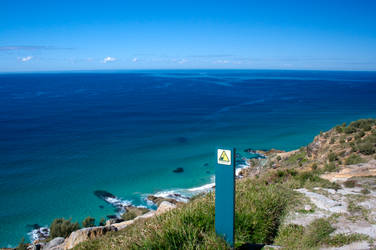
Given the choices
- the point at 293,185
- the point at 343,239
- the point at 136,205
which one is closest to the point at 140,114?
the point at 136,205

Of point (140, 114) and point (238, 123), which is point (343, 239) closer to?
point (238, 123)

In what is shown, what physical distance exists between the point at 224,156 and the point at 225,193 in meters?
0.66

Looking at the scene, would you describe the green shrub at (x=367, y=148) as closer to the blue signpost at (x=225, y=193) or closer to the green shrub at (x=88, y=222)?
the blue signpost at (x=225, y=193)

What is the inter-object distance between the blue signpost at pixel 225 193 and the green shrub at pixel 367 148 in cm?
1316

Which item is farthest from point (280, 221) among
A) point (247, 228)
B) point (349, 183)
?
point (349, 183)

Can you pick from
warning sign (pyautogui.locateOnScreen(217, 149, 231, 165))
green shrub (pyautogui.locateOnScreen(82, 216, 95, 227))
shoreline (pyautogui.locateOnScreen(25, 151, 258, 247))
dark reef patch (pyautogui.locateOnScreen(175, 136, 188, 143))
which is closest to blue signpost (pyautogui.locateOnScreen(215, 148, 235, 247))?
warning sign (pyautogui.locateOnScreen(217, 149, 231, 165))

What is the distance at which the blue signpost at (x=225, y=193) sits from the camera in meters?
4.33

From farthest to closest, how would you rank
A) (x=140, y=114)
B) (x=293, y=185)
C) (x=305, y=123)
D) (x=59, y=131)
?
1. (x=140, y=114)
2. (x=305, y=123)
3. (x=59, y=131)
4. (x=293, y=185)

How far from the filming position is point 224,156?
171 inches

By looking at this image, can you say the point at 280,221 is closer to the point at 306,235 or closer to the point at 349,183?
the point at 306,235

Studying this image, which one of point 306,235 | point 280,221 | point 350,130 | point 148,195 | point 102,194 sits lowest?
point 102,194

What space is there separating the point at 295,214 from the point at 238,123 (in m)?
39.5

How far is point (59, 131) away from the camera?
40.8 metres

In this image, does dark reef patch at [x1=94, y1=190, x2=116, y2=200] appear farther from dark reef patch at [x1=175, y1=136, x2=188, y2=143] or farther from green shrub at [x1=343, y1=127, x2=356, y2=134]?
green shrub at [x1=343, y1=127, x2=356, y2=134]
